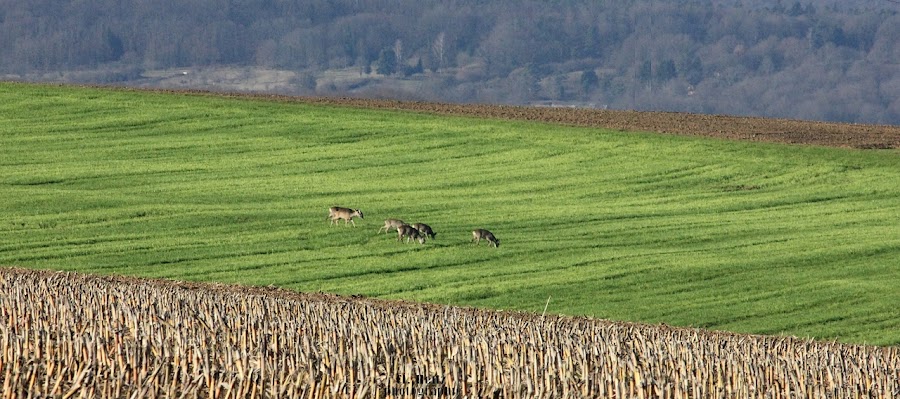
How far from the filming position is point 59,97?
195 feet

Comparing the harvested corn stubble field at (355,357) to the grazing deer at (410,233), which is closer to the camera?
the harvested corn stubble field at (355,357)

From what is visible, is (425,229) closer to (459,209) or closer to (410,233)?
(410,233)

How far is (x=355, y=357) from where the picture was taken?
52.2 feet

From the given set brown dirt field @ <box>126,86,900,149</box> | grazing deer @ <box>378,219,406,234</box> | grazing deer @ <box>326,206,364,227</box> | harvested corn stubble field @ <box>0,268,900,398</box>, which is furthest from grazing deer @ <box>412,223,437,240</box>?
brown dirt field @ <box>126,86,900,149</box>

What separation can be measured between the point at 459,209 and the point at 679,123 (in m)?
19.4

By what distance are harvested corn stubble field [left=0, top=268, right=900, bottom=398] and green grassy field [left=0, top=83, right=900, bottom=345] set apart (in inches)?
320

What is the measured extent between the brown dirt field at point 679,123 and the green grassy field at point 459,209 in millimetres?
2048

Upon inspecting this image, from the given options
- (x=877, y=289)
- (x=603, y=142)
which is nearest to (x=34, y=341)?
(x=877, y=289)

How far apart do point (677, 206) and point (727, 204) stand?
60.5 inches

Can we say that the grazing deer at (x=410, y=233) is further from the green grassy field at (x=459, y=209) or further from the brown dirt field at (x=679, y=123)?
the brown dirt field at (x=679, y=123)

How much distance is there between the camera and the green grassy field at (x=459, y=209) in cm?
3027

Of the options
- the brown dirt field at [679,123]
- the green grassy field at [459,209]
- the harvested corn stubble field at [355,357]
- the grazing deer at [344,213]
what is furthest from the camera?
the brown dirt field at [679,123]

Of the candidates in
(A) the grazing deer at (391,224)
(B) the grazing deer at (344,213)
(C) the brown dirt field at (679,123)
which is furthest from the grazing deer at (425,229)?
(C) the brown dirt field at (679,123)

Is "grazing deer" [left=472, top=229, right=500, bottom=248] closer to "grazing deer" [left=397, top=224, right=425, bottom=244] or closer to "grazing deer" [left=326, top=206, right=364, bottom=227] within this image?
"grazing deer" [left=397, top=224, right=425, bottom=244]
